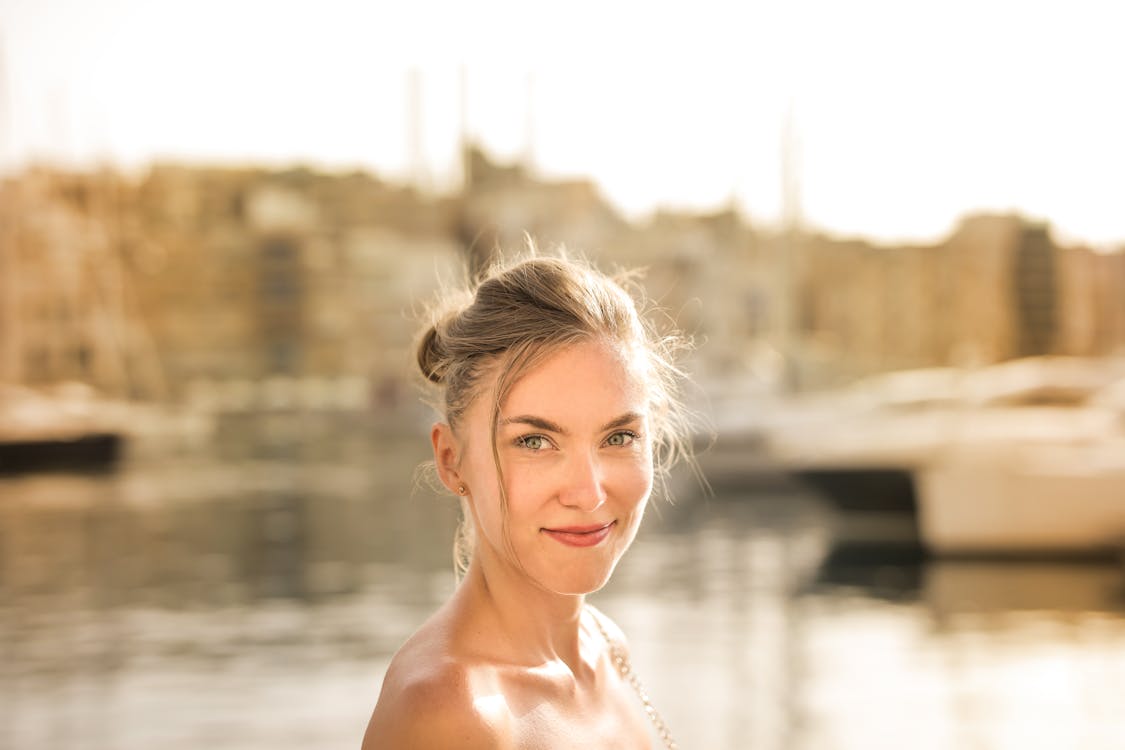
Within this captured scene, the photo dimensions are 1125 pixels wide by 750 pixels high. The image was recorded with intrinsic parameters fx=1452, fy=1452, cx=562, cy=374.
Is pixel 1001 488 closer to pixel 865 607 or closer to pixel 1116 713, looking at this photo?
pixel 865 607

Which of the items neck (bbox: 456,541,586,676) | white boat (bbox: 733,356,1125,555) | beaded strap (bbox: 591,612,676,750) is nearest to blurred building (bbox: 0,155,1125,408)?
white boat (bbox: 733,356,1125,555)

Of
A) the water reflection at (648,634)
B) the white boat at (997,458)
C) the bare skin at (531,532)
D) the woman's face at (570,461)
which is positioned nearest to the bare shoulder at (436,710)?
the bare skin at (531,532)

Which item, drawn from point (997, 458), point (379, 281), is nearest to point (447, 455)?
point (997, 458)

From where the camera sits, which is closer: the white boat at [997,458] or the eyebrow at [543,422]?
the eyebrow at [543,422]

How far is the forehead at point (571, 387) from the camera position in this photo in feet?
3.48

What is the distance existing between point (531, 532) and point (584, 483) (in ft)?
0.19

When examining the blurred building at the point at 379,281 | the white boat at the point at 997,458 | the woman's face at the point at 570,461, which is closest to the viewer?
the woman's face at the point at 570,461

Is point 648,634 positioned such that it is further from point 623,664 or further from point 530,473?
point 530,473

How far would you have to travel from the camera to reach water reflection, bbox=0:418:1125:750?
4.87 m

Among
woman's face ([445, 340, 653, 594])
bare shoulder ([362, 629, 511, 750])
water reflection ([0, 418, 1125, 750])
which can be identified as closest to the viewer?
bare shoulder ([362, 629, 511, 750])

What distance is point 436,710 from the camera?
98 centimetres

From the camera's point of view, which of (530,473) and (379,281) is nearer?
(530,473)

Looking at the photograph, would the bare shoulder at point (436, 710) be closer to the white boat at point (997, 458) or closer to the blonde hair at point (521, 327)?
the blonde hair at point (521, 327)

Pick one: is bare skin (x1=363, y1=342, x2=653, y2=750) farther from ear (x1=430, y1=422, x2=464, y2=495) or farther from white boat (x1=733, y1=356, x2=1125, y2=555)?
white boat (x1=733, y1=356, x2=1125, y2=555)
